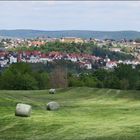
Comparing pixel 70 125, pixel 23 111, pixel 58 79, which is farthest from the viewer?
pixel 58 79

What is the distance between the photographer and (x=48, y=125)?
20812 mm

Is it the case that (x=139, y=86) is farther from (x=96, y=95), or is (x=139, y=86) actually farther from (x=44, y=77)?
(x=96, y=95)

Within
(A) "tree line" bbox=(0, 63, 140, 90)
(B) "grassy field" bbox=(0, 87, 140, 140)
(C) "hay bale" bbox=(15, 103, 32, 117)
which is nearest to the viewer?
(B) "grassy field" bbox=(0, 87, 140, 140)

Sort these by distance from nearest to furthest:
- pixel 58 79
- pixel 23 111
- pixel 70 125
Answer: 1. pixel 70 125
2. pixel 23 111
3. pixel 58 79

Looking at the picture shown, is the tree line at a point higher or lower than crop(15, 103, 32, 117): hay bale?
lower

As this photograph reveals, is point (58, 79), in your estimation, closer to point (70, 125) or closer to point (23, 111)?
point (23, 111)

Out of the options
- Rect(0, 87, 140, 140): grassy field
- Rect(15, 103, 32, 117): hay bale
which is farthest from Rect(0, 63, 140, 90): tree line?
Rect(15, 103, 32, 117): hay bale

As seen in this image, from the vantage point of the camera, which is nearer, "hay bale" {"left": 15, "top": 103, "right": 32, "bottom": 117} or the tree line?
"hay bale" {"left": 15, "top": 103, "right": 32, "bottom": 117}

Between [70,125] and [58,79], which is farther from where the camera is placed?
[58,79]

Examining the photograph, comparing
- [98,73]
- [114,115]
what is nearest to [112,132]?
[114,115]

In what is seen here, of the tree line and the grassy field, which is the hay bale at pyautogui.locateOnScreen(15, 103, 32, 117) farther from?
the tree line

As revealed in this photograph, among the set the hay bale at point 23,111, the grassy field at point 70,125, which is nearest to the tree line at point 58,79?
the grassy field at point 70,125

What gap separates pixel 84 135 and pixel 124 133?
1.50 metres

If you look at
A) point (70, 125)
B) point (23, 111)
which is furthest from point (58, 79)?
point (70, 125)
